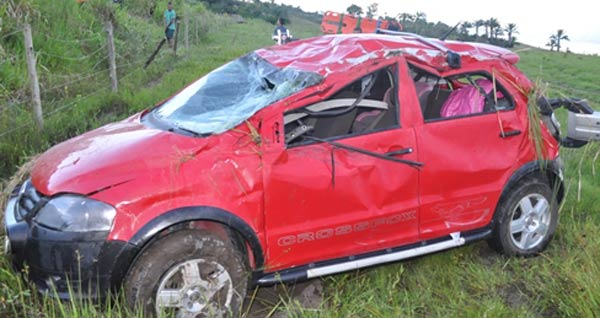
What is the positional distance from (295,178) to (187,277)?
0.85 metres

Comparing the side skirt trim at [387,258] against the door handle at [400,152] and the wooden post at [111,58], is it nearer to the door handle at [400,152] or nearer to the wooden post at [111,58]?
the door handle at [400,152]

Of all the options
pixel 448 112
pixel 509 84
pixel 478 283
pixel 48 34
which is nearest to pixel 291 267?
pixel 478 283

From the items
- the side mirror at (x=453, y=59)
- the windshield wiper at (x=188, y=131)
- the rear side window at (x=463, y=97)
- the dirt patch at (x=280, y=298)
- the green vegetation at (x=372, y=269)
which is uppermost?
the side mirror at (x=453, y=59)

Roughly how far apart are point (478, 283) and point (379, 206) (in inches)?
35.6

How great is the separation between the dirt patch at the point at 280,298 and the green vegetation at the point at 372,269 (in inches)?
2.2

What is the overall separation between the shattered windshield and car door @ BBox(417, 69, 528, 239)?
984 mm

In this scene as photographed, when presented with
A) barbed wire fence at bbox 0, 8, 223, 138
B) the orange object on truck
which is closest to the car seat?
barbed wire fence at bbox 0, 8, 223, 138

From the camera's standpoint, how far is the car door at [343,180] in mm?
3490

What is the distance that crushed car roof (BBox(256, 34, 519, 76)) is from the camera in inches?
156

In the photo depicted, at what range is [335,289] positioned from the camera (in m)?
3.92

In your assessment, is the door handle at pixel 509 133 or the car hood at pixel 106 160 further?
the door handle at pixel 509 133

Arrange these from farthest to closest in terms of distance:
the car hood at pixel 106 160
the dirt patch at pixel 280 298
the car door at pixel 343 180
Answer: the dirt patch at pixel 280 298
the car door at pixel 343 180
the car hood at pixel 106 160

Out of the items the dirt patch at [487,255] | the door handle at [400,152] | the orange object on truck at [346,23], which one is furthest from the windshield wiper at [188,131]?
the orange object on truck at [346,23]

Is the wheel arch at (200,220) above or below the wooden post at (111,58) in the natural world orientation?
below
